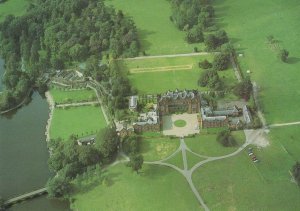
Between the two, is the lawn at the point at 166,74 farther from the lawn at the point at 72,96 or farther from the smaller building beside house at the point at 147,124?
the smaller building beside house at the point at 147,124

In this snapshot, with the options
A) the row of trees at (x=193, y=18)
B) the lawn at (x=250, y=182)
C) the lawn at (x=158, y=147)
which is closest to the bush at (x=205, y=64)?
the row of trees at (x=193, y=18)

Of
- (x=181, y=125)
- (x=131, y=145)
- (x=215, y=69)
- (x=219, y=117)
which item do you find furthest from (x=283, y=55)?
(x=131, y=145)

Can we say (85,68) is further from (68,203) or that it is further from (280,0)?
(280,0)

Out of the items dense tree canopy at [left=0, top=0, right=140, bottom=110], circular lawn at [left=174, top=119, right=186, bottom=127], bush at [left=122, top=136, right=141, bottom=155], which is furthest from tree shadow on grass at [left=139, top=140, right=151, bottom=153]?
dense tree canopy at [left=0, top=0, right=140, bottom=110]

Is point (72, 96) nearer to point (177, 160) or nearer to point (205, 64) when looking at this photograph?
point (205, 64)

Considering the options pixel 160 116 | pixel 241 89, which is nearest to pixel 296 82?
pixel 241 89

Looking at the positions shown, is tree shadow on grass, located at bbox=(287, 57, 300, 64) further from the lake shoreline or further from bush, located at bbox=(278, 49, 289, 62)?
the lake shoreline
